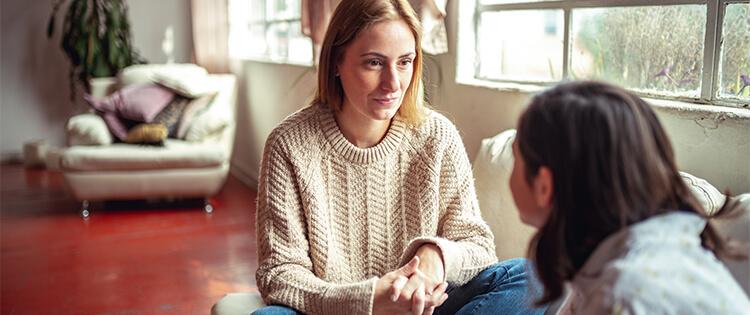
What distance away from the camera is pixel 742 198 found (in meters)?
1.50

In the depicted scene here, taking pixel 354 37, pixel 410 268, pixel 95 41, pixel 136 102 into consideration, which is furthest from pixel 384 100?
pixel 95 41

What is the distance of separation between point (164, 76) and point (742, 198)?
13.4 ft

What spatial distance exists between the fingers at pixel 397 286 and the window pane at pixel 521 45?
1.17m

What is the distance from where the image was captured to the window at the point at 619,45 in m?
1.86

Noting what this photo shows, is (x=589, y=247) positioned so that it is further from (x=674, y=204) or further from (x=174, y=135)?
(x=174, y=135)

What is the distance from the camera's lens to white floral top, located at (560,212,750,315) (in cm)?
89

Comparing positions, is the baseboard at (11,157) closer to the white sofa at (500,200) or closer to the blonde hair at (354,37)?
the white sofa at (500,200)

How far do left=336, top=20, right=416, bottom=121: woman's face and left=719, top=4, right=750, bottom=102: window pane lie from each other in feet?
2.45

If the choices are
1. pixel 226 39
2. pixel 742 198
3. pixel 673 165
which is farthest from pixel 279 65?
pixel 673 165

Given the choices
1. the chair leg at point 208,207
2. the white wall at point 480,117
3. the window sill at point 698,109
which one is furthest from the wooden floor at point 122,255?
the window sill at point 698,109

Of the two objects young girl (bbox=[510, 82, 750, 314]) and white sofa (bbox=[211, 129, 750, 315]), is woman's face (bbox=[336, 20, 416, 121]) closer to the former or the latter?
white sofa (bbox=[211, 129, 750, 315])

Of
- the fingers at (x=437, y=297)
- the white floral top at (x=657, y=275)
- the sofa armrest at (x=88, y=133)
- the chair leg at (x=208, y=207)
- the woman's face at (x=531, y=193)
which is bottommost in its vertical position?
the chair leg at (x=208, y=207)

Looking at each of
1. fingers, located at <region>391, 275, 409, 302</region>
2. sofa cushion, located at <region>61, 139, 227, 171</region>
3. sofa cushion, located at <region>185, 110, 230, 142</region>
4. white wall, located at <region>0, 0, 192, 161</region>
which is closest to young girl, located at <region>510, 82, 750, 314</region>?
fingers, located at <region>391, 275, 409, 302</region>

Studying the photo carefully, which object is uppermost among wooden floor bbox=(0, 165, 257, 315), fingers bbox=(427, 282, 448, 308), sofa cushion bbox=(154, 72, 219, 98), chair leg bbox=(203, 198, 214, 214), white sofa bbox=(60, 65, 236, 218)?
sofa cushion bbox=(154, 72, 219, 98)
